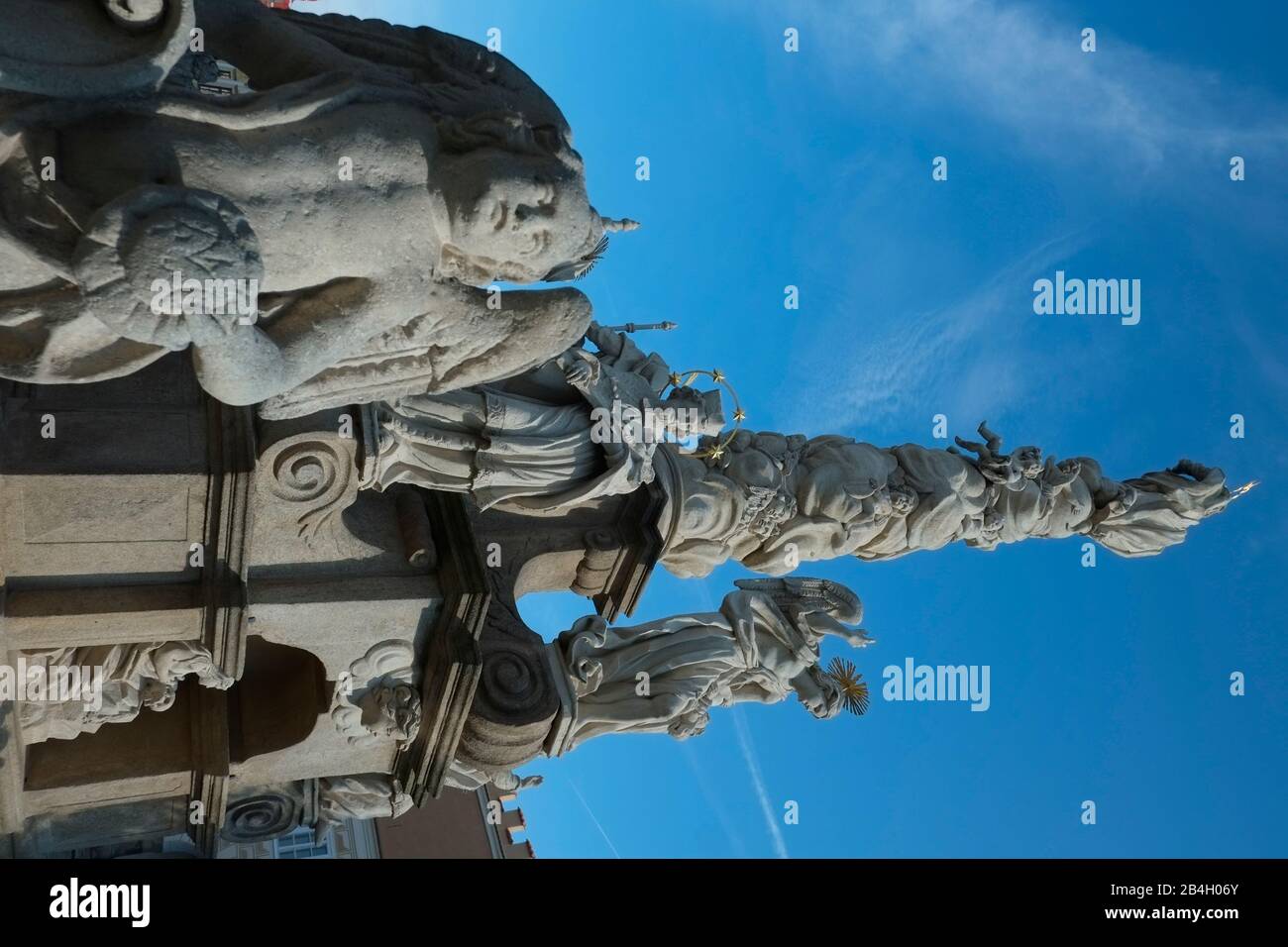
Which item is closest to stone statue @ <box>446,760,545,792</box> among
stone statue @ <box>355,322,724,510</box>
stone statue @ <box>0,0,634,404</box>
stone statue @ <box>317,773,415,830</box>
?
stone statue @ <box>317,773,415,830</box>

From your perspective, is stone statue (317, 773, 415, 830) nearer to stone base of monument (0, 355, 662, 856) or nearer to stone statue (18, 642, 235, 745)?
stone base of monument (0, 355, 662, 856)

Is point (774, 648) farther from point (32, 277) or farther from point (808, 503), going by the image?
point (32, 277)

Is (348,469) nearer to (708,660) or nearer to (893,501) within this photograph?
(708,660)

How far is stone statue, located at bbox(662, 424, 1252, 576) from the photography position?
331 inches

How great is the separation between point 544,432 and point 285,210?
123 inches

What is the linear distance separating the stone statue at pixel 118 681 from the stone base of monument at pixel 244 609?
12mm

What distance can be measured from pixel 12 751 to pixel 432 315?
364cm

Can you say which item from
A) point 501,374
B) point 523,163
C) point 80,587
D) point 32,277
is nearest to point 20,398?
point 80,587

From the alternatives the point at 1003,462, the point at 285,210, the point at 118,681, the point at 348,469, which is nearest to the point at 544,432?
the point at 348,469

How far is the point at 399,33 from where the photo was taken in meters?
5.04

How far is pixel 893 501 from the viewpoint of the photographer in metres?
9.05

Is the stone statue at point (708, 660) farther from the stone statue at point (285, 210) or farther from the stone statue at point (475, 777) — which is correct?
the stone statue at point (285, 210)
